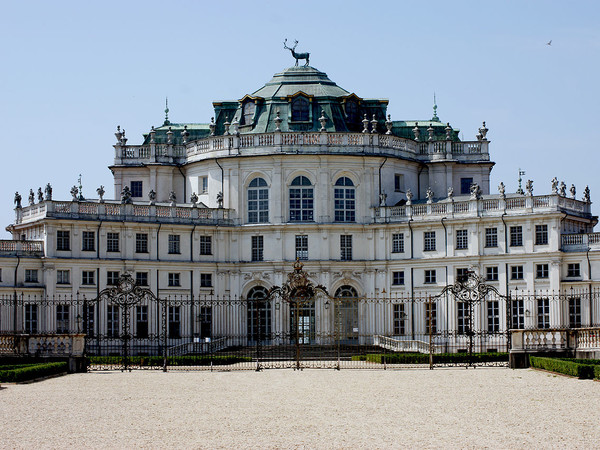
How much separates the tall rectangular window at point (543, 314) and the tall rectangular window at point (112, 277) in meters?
26.1

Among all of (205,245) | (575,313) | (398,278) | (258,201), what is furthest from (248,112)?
(575,313)

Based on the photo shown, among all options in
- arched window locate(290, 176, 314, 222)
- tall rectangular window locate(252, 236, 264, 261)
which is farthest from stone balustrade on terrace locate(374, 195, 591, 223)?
tall rectangular window locate(252, 236, 264, 261)

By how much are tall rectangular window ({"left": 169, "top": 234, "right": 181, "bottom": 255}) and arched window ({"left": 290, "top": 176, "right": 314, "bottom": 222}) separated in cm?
758

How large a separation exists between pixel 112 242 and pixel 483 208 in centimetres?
2348

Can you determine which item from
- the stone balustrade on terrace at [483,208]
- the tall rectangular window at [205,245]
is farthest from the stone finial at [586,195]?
the tall rectangular window at [205,245]

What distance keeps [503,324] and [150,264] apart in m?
22.4

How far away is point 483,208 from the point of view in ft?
251

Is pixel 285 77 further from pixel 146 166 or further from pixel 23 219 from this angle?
pixel 23 219

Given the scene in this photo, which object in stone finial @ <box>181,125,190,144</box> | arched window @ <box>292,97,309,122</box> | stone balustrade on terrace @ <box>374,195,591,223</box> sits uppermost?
arched window @ <box>292,97,309,122</box>

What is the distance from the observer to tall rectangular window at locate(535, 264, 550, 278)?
73688mm

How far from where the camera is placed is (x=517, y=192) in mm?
79062

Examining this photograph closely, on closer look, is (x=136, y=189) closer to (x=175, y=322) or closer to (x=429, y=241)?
(x=175, y=322)

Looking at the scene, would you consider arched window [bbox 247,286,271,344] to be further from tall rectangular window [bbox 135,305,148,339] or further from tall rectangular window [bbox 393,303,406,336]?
tall rectangular window [bbox 393,303,406,336]

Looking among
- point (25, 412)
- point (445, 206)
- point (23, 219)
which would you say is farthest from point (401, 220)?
point (25, 412)
